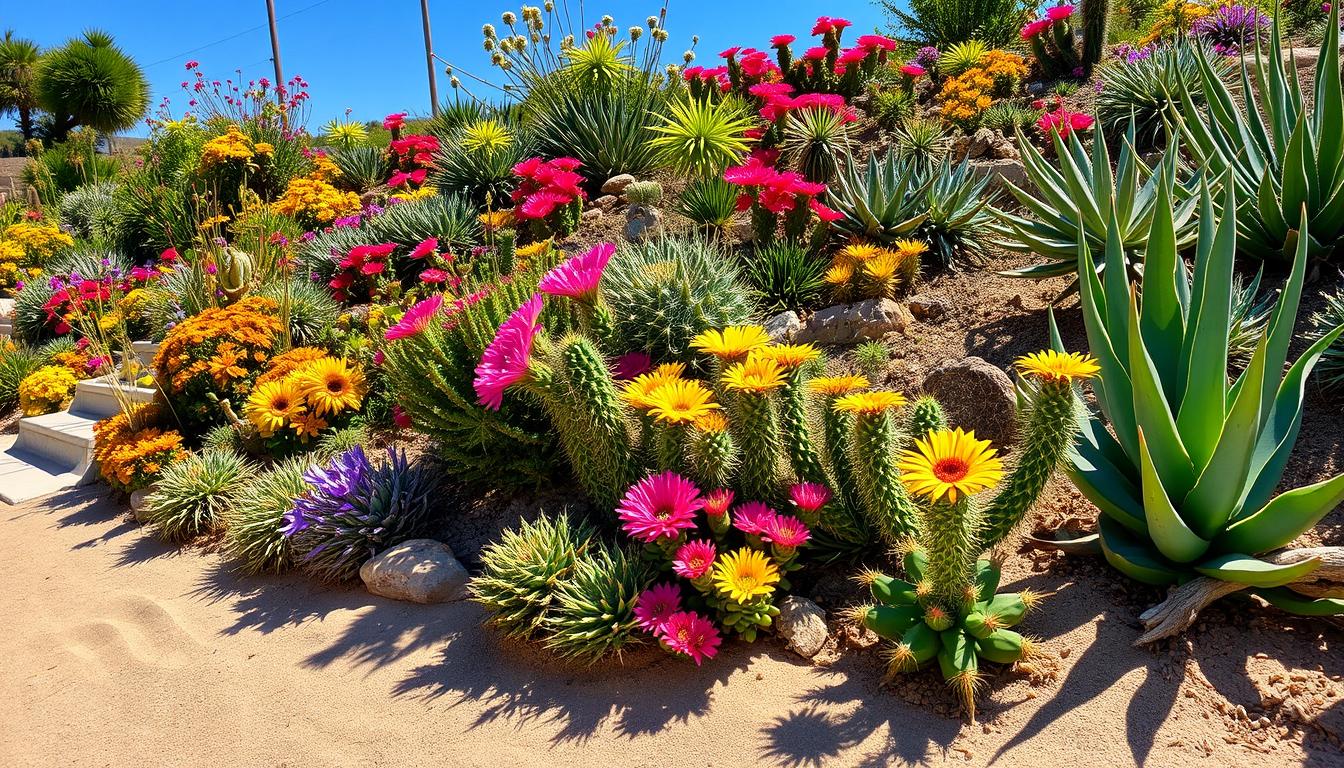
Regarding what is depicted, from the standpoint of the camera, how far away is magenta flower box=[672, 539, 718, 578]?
2.73m

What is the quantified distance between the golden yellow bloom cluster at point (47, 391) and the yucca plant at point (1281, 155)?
933 cm

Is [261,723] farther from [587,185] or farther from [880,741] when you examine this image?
[587,185]

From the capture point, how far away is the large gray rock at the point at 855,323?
4.70 metres

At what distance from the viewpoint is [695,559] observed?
9.11ft

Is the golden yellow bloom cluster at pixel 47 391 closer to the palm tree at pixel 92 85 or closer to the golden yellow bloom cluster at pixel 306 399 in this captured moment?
the golden yellow bloom cluster at pixel 306 399

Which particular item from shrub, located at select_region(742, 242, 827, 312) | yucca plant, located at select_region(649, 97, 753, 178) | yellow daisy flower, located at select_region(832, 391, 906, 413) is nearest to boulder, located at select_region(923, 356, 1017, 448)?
yellow daisy flower, located at select_region(832, 391, 906, 413)

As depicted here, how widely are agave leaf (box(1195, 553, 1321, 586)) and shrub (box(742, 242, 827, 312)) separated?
3.02 metres

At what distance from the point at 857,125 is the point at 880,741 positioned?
695 centimetres

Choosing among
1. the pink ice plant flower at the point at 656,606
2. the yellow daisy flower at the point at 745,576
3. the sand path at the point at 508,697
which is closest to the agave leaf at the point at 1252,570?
the sand path at the point at 508,697

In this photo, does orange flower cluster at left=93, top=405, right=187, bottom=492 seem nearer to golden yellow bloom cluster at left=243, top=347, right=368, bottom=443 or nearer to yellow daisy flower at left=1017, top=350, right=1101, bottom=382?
golden yellow bloom cluster at left=243, top=347, right=368, bottom=443

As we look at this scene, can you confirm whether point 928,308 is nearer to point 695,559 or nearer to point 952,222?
point 952,222

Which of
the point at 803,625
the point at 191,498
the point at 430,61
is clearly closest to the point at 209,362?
the point at 191,498

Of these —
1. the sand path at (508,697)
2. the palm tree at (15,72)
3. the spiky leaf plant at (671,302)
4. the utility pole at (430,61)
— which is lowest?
the sand path at (508,697)

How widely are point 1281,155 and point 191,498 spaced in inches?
252
